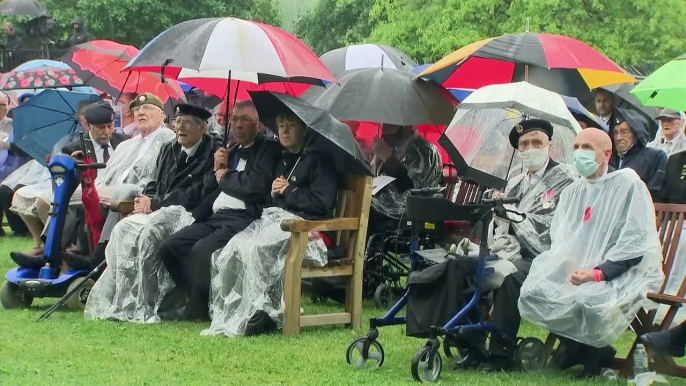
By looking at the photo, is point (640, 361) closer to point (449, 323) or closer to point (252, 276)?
point (449, 323)

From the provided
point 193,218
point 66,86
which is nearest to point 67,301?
point 193,218

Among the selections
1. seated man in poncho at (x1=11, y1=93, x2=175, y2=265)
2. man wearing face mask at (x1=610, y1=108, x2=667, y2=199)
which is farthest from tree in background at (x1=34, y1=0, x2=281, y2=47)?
man wearing face mask at (x1=610, y1=108, x2=667, y2=199)

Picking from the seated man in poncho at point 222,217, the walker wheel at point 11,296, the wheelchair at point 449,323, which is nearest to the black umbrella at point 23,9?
the walker wheel at point 11,296

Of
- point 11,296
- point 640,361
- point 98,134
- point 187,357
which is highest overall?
point 98,134

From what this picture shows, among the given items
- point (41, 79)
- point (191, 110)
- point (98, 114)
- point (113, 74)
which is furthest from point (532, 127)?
point (113, 74)

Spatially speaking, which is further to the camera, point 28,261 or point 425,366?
point 28,261

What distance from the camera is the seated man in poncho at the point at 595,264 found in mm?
6410

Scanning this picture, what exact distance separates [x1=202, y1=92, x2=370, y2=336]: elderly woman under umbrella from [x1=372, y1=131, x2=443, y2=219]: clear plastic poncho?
→ 1276 mm

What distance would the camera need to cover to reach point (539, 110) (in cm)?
779

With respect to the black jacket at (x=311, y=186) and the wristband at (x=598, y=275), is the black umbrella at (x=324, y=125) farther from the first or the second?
the wristband at (x=598, y=275)

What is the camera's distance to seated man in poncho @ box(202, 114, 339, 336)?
7969mm

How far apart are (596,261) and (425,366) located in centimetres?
121

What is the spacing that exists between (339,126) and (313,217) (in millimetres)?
693

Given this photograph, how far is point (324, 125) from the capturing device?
798 centimetres
